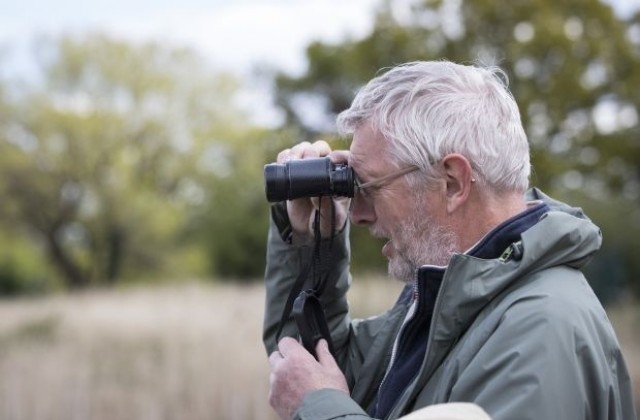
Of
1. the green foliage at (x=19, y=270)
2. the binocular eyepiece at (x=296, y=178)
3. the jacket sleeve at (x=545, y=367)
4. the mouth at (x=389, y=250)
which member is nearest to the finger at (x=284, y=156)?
the binocular eyepiece at (x=296, y=178)

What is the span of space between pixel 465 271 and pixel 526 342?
0.21 metres

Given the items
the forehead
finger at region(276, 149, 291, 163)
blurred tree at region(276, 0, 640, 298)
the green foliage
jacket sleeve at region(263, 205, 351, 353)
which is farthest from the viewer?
the green foliage

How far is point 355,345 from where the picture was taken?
2.41 m

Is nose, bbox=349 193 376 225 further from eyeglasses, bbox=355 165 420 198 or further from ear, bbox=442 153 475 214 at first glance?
ear, bbox=442 153 475 214

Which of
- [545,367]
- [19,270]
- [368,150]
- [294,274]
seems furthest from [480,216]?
[19,270]

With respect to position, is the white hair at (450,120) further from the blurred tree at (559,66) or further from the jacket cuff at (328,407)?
the blurred tree at (559,66)

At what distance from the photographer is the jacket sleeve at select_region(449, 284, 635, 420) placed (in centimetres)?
151

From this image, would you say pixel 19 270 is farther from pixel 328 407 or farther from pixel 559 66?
pixel 328 407

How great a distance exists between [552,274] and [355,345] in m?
0.83

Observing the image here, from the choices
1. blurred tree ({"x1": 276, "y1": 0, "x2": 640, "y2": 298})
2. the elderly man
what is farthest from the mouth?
blurred tree ({"x1": 276, "y1": 0, "x2": 640, "y2": 298})

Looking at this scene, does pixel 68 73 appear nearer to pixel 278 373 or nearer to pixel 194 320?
pixel 194 320

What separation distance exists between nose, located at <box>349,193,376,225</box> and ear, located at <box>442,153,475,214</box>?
0.24m

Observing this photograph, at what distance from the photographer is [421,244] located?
1.92 m

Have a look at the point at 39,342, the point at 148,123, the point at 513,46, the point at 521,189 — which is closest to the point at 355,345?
the point at 521,189
